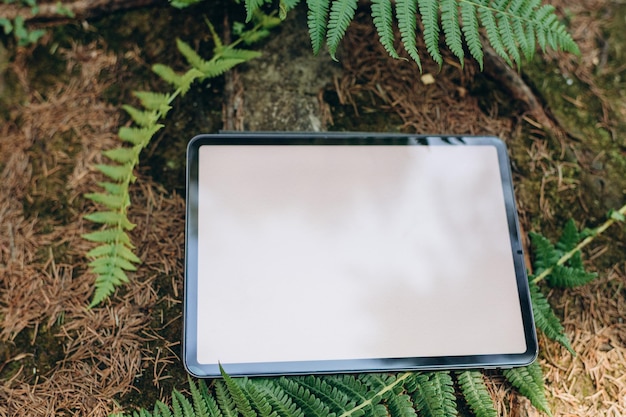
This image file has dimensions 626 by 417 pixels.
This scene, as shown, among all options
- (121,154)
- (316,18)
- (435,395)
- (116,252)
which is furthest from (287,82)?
(435,395)

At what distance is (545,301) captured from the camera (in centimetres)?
206

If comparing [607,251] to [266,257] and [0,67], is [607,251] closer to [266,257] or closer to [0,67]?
[266,257]

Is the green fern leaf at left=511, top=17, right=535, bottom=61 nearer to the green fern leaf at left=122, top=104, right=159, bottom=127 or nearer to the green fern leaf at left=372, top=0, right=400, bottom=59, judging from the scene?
the green fern leaf at left=372, top=0, right=400, bottom=59

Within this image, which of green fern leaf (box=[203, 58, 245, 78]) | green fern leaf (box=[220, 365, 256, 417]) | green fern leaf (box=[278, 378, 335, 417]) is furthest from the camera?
green fern leaf (box=[203, 58, 245, 78])

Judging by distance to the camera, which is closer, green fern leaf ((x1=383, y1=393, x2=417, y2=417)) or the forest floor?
green fern leaf ((x1=383, y1=393, x2=417, y2=417))

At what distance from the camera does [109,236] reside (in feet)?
6.74

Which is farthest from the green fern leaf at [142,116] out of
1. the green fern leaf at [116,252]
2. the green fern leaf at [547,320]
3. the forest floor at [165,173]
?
the green fern leaf at [547,320]

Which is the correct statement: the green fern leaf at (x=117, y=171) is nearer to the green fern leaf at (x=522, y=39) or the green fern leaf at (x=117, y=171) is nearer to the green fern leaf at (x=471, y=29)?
the green fern leaf at (x=471, y=29)

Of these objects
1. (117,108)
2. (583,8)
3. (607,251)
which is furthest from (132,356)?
(583,8)

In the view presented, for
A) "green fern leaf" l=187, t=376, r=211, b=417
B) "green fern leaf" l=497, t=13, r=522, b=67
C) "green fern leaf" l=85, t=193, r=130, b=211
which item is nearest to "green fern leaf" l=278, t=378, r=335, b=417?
"green fern leaf" l=187, t=376, r=211, b=417

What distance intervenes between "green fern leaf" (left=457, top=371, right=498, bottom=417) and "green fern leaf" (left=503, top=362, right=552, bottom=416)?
12 cm

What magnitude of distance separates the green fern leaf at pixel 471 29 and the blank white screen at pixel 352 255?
1.39 feet

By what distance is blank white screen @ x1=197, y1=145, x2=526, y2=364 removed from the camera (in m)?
1.94

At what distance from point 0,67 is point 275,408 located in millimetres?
2017
